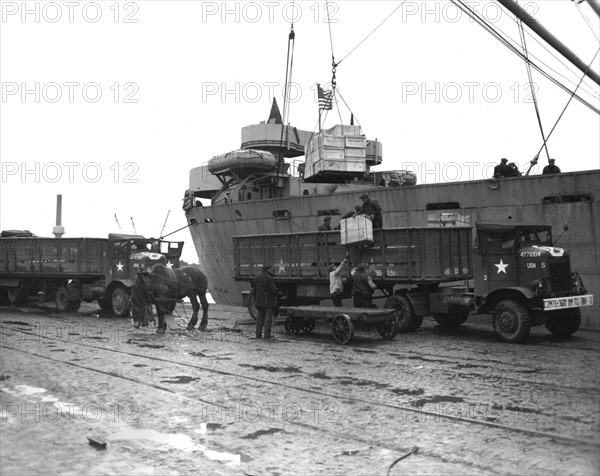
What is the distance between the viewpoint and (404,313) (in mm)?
15086

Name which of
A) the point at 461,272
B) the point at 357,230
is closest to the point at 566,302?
the point at 461,272

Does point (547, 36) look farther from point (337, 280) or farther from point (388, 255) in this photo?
point (337, 280)

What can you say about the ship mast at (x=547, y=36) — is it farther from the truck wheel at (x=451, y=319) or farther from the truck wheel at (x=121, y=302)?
the truck wheel at (x=121, y=302)

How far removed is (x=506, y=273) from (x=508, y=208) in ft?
16.3

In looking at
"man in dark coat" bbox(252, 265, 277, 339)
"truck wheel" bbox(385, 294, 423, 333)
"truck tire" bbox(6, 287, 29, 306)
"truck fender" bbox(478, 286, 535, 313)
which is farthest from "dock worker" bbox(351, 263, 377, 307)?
"truck tire" bbox(6, 287, 29, 306)

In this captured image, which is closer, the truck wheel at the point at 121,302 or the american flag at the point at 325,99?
the truck wheel at the point at 121,302

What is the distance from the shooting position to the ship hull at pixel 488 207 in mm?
16859

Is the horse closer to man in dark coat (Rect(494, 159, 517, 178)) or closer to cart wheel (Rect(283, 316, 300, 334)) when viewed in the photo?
cart wheel (Rect(283, 316, 300, 334))

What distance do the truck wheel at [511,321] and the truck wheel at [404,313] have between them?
2108 millimetres

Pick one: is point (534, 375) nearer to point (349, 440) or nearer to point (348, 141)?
point (349, 440)

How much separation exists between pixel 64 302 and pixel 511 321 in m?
16.7

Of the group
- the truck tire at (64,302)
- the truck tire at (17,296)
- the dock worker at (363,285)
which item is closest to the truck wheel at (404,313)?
the dock worker at (363,285)

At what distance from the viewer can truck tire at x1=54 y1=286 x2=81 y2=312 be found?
22.8 metres

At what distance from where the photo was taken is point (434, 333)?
51.7ft
